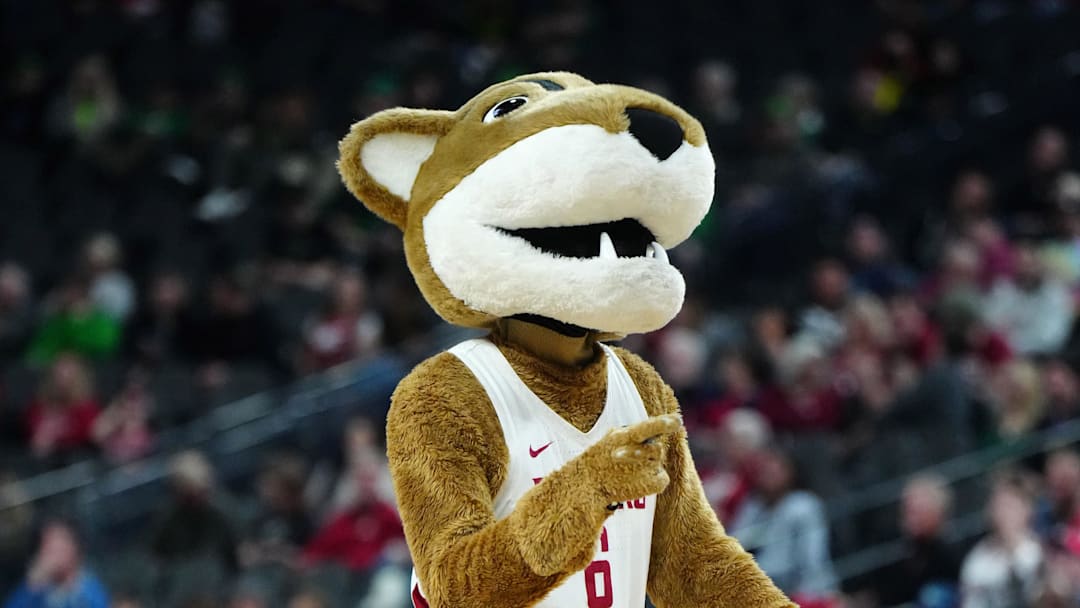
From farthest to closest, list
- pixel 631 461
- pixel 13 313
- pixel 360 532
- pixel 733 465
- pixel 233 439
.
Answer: pixel 13 313, pixel 233 439, pixel 360 532, pixel 733 465, pixel 631 461

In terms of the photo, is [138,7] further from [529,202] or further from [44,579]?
[529,202]

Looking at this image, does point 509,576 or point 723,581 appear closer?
point 509,576

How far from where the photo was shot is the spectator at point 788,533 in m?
6.88

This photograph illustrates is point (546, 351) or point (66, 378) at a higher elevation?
point (546, 351)

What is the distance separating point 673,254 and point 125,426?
3.35 m

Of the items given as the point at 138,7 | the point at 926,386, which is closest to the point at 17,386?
the point at 138,7

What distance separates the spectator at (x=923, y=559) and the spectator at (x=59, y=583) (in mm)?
3393

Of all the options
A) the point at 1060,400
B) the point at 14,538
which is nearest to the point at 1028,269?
the point at 1060,400

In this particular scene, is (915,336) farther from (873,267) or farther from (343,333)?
(343,333)

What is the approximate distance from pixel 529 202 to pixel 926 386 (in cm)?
547

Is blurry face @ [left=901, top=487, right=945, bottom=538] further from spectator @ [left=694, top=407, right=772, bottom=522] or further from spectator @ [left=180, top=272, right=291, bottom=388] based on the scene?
spectator @ [left=180, top=272, right=291, bottom=388]

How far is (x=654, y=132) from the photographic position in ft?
8.73

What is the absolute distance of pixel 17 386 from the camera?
8672 millimetres

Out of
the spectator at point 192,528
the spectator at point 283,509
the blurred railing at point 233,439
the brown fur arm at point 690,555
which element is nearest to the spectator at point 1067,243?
the blurred railing at point 233,439
